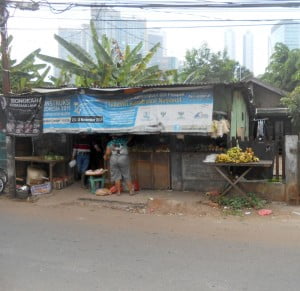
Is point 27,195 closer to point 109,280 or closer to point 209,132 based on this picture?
point 209,132

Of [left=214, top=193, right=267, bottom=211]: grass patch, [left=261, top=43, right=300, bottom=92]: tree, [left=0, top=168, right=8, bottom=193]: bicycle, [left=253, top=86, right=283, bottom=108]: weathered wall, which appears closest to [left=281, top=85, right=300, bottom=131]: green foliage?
[left=253, top=86, right=283, bottom=108]: weathered wall

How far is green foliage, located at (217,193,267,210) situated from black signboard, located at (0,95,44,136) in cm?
505

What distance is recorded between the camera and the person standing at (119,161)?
9.71 m

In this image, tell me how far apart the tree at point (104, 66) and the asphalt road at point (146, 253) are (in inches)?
280

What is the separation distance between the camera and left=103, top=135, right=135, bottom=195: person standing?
9.71 meters

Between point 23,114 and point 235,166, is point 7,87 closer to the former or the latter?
point 23,114

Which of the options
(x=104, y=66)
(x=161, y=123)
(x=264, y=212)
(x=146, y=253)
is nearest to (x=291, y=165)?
(x=264, y=212)

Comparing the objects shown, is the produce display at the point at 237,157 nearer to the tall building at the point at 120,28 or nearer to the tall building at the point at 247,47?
the tall building at the point at 120,28

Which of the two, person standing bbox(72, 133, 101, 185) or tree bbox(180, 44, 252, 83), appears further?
tree bbox(180, 44, 252, 83)

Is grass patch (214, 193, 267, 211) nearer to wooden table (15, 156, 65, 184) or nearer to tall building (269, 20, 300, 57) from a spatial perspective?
wooden table (15, 156, 65, 184)

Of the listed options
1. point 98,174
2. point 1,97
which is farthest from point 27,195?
point 1,97

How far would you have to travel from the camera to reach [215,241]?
6.22 m

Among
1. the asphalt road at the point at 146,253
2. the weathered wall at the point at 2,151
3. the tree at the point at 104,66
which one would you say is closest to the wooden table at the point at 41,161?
the weathered wall at the point at 2,151

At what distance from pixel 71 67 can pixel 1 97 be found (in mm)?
3649
